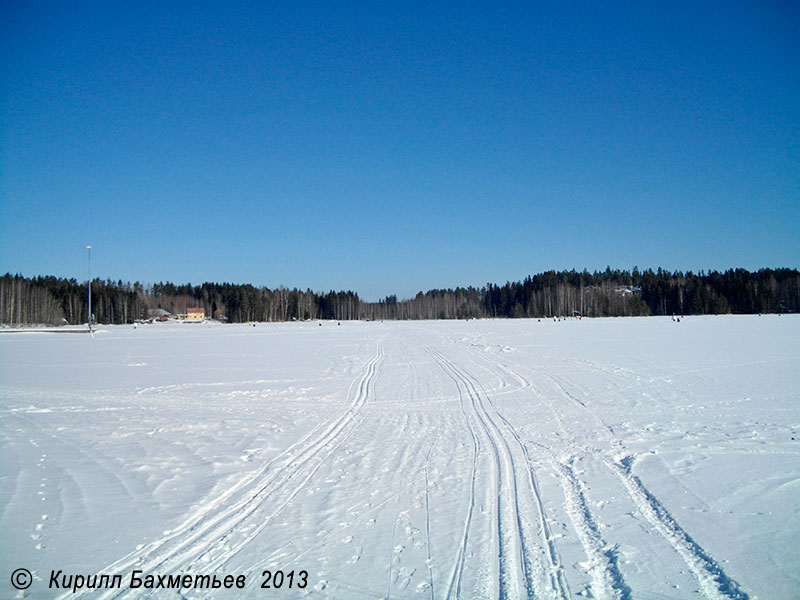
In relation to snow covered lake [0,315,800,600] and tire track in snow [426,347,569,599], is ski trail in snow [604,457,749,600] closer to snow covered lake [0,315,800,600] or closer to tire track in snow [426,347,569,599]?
snow covered lake [0,315,800,600]

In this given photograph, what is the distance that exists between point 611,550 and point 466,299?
17251cm

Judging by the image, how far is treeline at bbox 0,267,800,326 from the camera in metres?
98.6

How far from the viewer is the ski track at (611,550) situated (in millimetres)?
3494

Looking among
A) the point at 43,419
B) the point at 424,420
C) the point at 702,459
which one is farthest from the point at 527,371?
the point at 43,419

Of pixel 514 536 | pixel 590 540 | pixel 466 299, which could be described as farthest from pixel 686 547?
pixel 466 299

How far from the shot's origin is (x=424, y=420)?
9.36 metres

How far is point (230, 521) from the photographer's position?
4711 millimetres

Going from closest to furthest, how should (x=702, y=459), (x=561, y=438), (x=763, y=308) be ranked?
(x=702, y=459) → (x=561, y=438) → (x=763, y=308)

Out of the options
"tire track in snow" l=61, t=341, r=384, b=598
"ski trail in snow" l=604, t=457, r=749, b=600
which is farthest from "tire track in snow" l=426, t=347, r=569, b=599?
"tire track in snow" l=61, t=341, r=384, b=598

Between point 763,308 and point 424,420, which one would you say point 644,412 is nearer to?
point 424,420

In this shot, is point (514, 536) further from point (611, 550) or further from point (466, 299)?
point (466, 299)

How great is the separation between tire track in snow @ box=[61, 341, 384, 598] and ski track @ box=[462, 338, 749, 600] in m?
3.10

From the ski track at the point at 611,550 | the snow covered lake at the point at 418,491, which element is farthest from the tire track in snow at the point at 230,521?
the ski track at the point at 611,550

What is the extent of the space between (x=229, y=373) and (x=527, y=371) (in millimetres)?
11061
